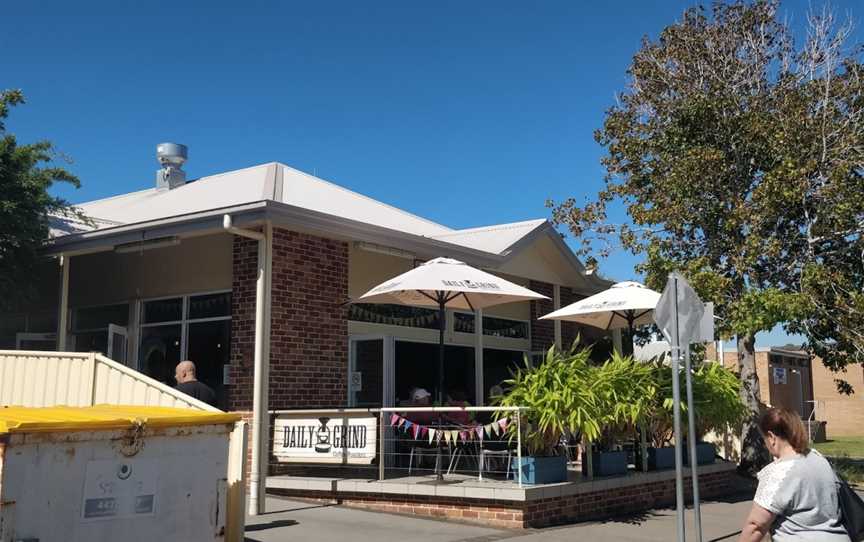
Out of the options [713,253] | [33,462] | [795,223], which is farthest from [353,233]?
[795,223]

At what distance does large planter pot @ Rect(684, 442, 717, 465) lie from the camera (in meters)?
13.3

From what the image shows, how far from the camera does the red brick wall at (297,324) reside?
458 inches

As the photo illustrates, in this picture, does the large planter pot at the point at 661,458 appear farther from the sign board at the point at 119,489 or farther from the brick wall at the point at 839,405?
the brick wall at the point at 839,405

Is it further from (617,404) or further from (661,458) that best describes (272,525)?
(661,458)

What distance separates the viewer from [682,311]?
28.5ft

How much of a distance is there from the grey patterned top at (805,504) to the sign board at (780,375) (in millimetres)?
35221

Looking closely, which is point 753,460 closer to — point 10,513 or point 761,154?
point 761,154

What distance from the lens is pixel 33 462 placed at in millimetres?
4801

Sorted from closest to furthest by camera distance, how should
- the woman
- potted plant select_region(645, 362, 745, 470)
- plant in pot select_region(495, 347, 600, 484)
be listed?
the woman, plant in pot select_region(495, 347, 600, 484), potted plant select_region(645, 362, 745, 470)

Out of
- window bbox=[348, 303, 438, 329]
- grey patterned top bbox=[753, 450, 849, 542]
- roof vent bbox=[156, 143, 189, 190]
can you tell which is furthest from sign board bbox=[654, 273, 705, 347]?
roof vent bbox=[156, 143, 189, 190]

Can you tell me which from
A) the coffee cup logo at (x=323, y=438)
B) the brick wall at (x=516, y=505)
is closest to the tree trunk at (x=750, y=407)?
the brick wall at (x=516, y=505)

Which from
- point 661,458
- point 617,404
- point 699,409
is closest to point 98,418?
point 617,404

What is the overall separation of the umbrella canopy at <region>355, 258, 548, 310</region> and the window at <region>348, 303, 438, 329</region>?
3.03ft

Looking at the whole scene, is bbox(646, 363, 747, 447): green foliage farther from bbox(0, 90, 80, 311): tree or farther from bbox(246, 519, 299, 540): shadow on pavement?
bbox(0, 90, 80, 311): tree
